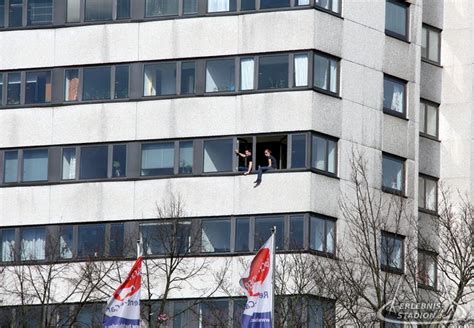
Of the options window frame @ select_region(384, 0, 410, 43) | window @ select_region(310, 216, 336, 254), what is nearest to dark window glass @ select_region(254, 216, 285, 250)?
window @ select_region(310, 216, 336, 254)

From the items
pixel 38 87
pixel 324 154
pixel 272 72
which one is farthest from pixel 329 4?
pixel 38 87

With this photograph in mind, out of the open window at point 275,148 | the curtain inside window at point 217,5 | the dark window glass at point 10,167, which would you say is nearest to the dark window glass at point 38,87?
the dark window glass at point 10,167

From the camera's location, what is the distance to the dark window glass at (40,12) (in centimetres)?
8200

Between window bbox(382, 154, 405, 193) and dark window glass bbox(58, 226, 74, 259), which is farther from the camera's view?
window bbox(382, 154, 405, 193)

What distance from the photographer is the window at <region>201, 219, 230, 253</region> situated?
255 feet

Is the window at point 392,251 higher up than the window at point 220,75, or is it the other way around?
the window at point 220,75

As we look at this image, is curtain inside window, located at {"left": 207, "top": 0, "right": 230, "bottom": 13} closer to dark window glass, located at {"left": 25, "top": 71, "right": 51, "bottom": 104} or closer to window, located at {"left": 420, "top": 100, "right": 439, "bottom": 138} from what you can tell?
dark window glass, located at {"left": 25, "top": 71, "right": 51, "bottom": 104}

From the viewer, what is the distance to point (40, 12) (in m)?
82.1

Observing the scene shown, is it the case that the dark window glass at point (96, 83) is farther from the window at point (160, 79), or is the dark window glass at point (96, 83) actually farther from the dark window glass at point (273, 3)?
the dark window glass at point (273, 3)

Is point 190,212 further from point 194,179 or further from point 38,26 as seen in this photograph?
point 38,26

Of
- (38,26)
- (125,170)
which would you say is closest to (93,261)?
(125,170)

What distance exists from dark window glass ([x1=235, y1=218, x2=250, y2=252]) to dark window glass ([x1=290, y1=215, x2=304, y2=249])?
6.06 feet

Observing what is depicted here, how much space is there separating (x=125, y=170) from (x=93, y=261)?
4.18m

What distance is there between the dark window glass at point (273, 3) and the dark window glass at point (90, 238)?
35.7 feet
